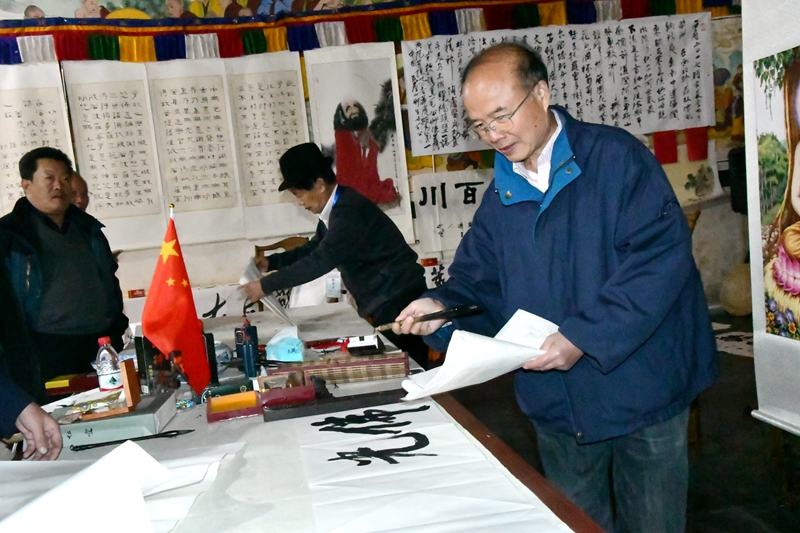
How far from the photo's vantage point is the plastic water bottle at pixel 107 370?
1576mm

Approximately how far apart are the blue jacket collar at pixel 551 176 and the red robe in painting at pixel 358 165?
111 inches

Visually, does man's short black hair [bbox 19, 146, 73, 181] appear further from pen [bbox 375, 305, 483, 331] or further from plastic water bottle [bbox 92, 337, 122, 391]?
pen [bbox 375, 305, 483, 331]

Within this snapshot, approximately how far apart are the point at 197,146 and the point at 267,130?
1.39 feet

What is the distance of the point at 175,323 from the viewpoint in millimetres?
1722

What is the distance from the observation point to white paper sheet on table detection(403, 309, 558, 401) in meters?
1.11

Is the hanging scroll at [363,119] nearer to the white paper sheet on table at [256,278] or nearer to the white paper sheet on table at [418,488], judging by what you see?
the white paper sheet on table at [256,278]

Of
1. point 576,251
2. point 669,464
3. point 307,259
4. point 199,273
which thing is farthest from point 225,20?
point 669,464

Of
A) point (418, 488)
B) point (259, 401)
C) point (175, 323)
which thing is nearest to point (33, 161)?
point (175, 323)

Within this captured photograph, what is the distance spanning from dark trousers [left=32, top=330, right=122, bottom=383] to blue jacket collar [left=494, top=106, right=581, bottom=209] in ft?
6.49

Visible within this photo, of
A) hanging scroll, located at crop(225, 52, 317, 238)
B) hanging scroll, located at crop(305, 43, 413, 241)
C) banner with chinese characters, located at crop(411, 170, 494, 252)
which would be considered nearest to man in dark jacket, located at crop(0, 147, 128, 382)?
hanging scroll, located at crop(225, 52, 317, 238)

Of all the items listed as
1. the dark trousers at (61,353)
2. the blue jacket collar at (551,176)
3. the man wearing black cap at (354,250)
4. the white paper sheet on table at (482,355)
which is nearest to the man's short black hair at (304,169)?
the man wearing black cap at (354,250)

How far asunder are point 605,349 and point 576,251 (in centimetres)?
21

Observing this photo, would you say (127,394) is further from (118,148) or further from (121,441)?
(118,148)

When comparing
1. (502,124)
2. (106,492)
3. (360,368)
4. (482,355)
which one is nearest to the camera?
(106,492)
